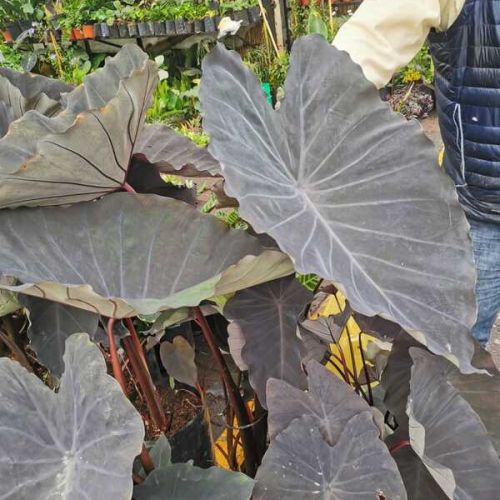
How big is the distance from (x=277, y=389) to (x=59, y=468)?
24 centimetres

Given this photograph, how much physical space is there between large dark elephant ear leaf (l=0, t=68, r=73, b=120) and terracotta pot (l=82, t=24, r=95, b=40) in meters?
3.85

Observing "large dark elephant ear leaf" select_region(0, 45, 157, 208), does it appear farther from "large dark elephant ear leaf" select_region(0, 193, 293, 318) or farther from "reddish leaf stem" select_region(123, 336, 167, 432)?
"reddish leaf stem" select_region(123, 336, 167, 432)

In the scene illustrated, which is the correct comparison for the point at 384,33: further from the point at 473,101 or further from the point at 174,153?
the point at 174,153

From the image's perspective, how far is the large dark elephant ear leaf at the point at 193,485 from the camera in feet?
2.05

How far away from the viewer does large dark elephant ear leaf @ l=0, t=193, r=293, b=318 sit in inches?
26.2

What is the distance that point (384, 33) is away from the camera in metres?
1.04

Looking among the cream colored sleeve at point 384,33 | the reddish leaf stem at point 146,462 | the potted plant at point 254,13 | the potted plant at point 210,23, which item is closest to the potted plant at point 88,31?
the potted plant at point 210,23

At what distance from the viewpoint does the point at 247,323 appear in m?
0.78

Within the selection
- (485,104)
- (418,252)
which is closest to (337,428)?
(418,252)

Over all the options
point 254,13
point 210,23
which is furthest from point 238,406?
point 254,13

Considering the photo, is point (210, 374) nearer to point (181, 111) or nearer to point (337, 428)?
point (337, 428)

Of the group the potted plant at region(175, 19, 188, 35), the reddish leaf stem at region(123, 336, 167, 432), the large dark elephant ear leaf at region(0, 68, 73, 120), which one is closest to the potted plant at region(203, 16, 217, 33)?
the potted plant at region(175, 19, 188, 35)

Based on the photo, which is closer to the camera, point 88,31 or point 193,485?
point 193,485

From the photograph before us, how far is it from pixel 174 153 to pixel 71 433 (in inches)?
18.7
